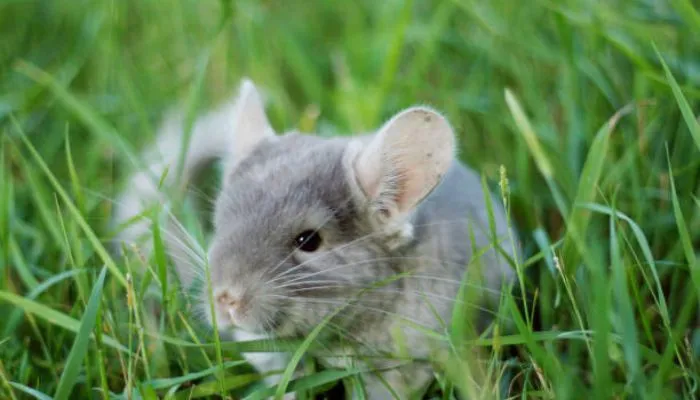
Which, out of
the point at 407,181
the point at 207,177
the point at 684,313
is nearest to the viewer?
the point at 684,313

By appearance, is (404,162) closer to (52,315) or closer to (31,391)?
(52,315)

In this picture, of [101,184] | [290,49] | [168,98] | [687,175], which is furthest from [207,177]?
[687,175]

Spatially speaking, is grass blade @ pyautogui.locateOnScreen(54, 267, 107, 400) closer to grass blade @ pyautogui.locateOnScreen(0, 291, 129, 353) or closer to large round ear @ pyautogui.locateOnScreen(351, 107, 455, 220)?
grass blade @ pyautogui.locateOnScreen(0, 291, 129, 353)

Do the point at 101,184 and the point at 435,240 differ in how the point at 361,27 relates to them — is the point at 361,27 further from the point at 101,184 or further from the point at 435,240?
the point at 435,240

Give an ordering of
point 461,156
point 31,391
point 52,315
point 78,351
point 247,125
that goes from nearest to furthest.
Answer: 1. point 78,351
2. point 31,391
3. point 52,315
4. point 247,125
5. point 461,156

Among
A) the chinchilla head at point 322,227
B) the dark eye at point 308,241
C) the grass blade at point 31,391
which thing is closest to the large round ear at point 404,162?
the chinchilla head at point 322,227

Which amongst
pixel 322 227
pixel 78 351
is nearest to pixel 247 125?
pixel 322 227

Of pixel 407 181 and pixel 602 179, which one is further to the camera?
pixel 602 179
